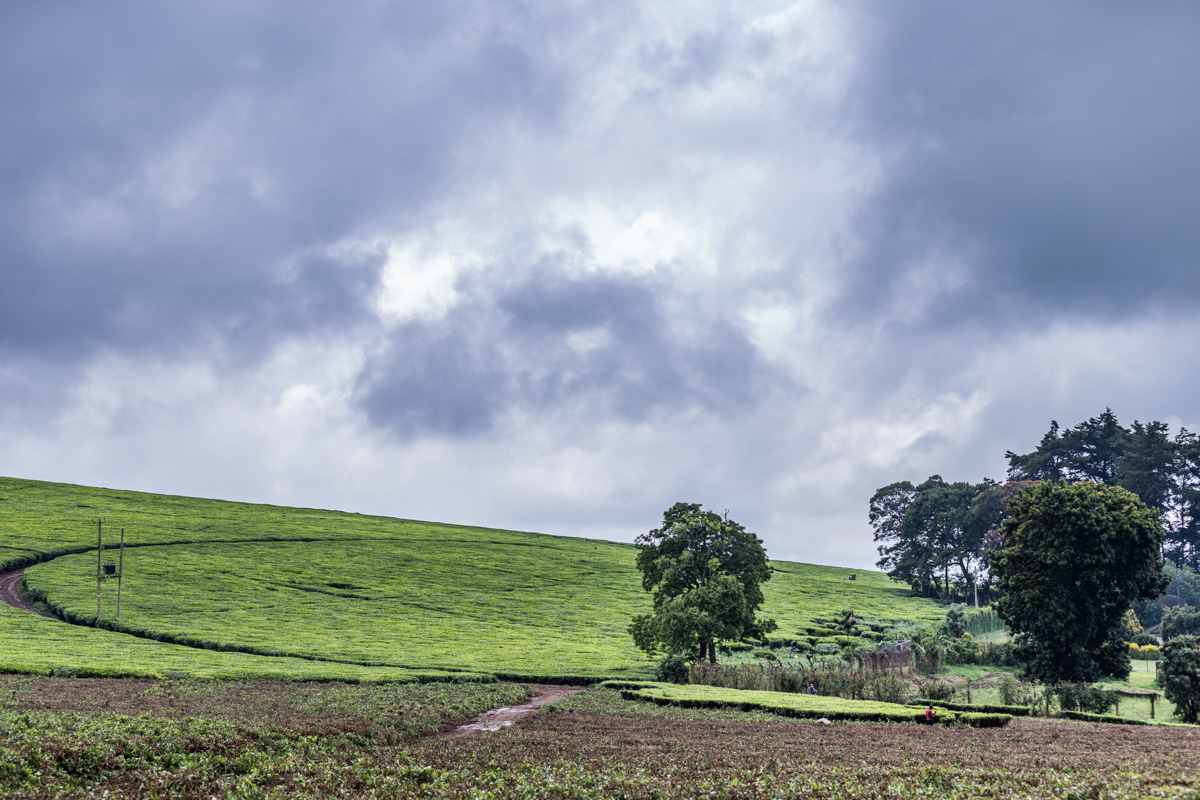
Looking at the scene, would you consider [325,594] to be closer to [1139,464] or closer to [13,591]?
[13,591]

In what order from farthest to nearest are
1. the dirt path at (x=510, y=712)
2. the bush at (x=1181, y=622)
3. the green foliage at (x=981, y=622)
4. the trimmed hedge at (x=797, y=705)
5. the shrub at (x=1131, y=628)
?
the shrub at (x=1131, y=628), the bush at (x=1181, y=622), the green foliage at (x=981, y=622), the trimmed hedge at (x=797, y=705), the dirt path at (x=510, y=712)

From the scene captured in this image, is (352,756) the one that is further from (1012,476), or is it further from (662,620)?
(1012,476)

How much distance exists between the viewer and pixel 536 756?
24.8m

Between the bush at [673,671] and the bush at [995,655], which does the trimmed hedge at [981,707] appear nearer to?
the bush at [673,671]

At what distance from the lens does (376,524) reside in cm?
14150

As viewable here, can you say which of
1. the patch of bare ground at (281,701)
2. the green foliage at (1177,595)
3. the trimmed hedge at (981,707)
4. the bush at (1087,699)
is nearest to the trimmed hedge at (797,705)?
the trimmed hedge at (981,707)

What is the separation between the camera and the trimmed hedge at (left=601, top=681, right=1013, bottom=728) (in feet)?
128

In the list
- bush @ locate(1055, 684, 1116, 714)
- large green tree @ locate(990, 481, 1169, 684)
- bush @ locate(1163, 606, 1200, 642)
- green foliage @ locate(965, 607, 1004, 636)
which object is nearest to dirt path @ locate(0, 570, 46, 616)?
bush @ locate(1055, 684, 1116, 714)

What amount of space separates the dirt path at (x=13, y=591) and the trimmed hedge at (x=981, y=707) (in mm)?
74155

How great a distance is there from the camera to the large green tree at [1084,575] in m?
52.4

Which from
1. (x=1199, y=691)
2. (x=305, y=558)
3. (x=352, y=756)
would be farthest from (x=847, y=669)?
(x=305, y=558)

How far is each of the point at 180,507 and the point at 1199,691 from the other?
134m

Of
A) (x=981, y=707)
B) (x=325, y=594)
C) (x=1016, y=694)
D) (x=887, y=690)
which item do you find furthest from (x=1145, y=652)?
(x=325, y=594)

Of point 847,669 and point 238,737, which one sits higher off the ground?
point 238,737
